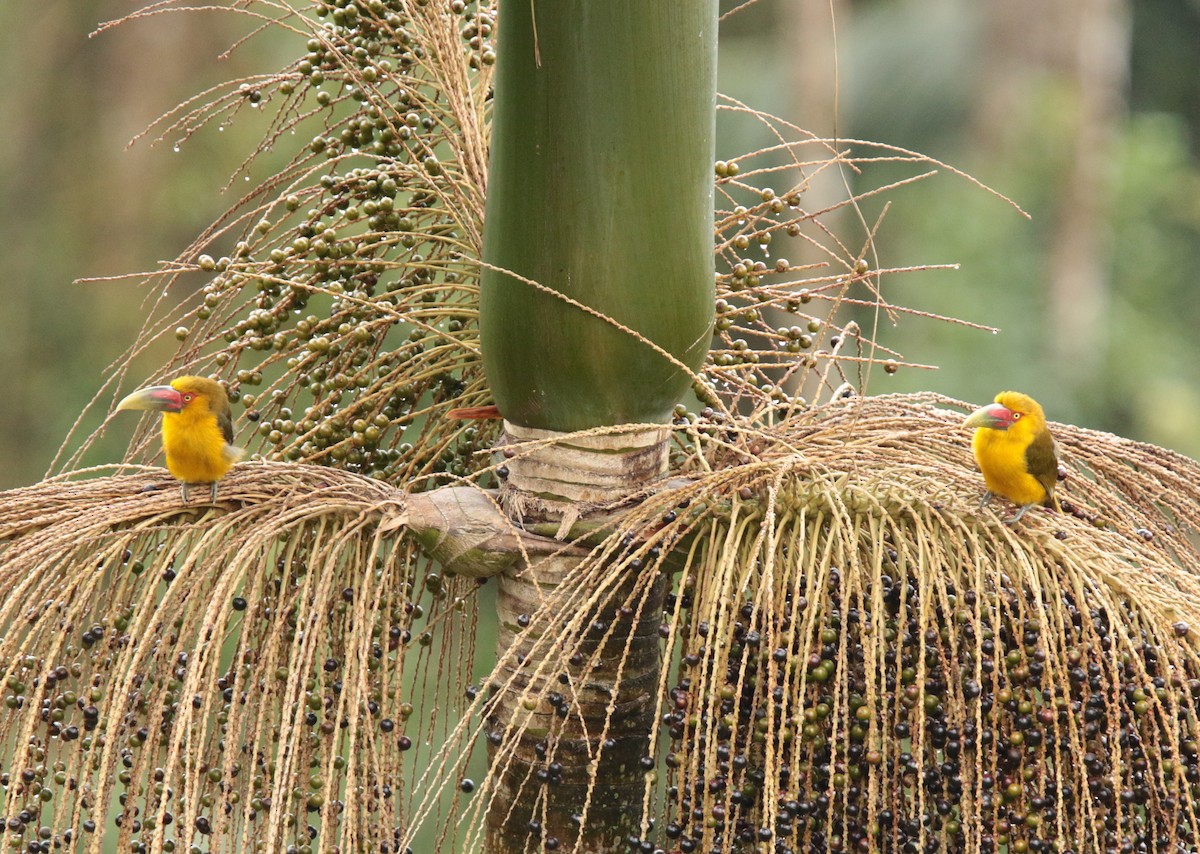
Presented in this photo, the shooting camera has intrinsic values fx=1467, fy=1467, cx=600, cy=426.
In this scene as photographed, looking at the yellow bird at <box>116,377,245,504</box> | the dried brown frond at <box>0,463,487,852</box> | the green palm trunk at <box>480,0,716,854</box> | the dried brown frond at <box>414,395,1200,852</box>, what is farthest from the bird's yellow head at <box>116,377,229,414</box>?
the dried brown frond at <box>414,395,1200,852</box>

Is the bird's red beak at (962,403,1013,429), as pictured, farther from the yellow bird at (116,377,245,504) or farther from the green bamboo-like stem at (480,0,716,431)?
the yellow bird at (116,377,245,504)

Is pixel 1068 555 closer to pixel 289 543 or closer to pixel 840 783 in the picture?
pixel 840 783

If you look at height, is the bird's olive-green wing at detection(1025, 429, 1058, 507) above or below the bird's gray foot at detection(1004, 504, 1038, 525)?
above

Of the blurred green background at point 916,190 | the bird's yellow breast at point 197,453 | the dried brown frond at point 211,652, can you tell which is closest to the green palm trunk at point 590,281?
the dried brown frond at point 211,652

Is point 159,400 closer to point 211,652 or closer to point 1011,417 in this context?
point 211,652

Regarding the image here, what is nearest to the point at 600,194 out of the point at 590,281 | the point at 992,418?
the point at 590,281

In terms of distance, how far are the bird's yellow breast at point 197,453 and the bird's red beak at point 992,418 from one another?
1061mm

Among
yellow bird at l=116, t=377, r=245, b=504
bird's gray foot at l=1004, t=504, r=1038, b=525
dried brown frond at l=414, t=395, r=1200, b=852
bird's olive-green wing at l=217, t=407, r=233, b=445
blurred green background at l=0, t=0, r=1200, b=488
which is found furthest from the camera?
blurred green background at l=0, t=0, r=1200, b=488

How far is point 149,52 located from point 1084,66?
6253 millimetres

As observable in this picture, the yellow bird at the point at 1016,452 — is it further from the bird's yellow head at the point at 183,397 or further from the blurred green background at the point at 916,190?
the blurred green background at the point at 916,190

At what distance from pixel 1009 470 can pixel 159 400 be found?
1.24m

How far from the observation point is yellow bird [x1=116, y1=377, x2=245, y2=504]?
2031 millimetres

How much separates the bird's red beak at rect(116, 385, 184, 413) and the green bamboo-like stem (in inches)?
20.4

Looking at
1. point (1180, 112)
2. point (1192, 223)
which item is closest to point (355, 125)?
point (1192, 223)
